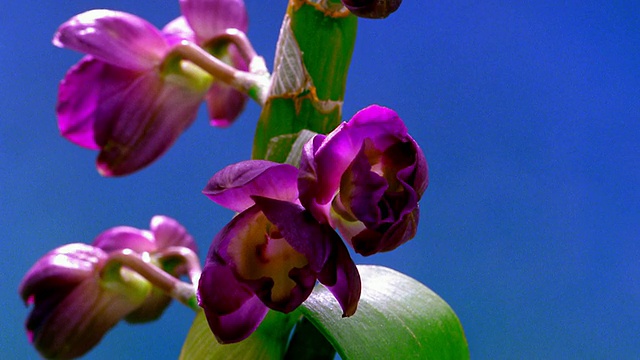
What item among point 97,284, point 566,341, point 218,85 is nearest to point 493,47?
point 566,341

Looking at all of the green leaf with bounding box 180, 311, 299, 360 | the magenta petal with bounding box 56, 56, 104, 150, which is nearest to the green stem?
the green leaf with bounding box 180, 311, 299, 360

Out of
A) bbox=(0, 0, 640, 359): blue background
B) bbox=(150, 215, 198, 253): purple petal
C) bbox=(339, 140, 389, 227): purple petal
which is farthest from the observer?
bbox=(0, 0, 640, 359): blue background

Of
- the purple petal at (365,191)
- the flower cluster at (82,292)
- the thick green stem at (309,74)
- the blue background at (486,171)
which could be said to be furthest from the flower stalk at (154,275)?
the blue background at (486,171)

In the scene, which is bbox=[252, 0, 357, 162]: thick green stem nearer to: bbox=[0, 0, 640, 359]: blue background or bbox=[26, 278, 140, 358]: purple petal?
bbox=[26, 278, 140, 358]: purple petal

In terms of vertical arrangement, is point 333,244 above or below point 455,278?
above

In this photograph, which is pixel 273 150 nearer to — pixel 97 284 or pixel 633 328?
pixel 97 284

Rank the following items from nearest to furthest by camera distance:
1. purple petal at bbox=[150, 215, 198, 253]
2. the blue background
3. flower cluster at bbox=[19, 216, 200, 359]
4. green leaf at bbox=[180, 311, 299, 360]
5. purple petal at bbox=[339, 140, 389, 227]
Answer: purple petal at bbox=[339, 140, 389, 227], green leaf at bbox=[180, 311, 299, 360], flower cluster at bbox=[19, 216, 200, 359], purple petal at bbox=[150, 215, 198, 253], the blue background

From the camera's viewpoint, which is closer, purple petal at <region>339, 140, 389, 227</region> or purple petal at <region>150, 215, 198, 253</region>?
purple petal at <region>339, 140, 389, 227</region>
